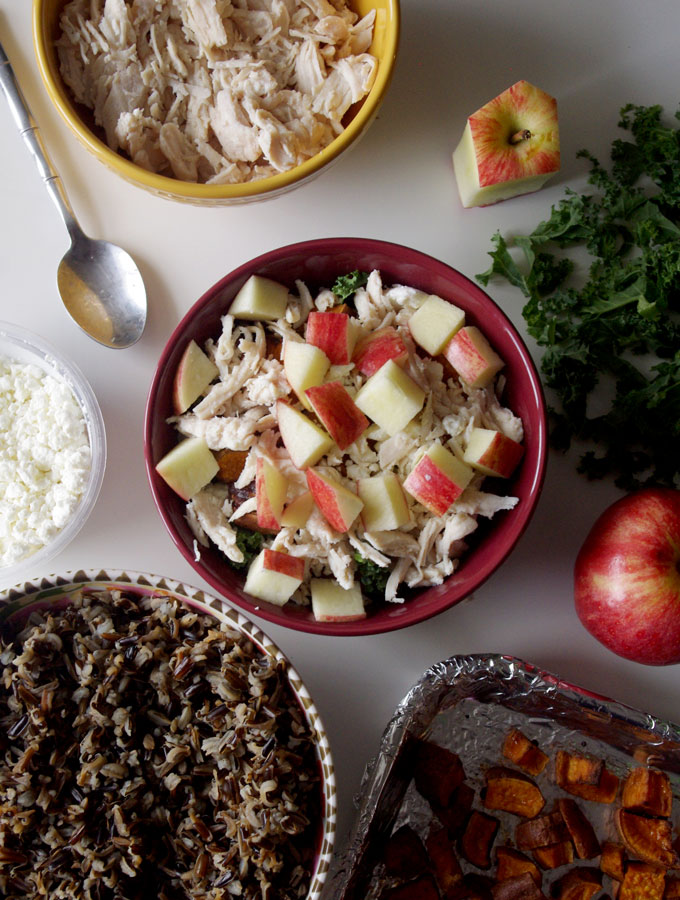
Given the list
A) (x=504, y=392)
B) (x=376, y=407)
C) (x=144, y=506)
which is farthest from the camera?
(x=144, y=506)

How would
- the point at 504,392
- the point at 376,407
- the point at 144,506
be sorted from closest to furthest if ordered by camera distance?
the point at 376,407 → the point at 504,392 → the point at 144,506

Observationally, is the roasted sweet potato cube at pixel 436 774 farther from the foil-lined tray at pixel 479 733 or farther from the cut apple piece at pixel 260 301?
the cut apple piece at pixel 260 301

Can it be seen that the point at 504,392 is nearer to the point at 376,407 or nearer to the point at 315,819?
the point at 376,407

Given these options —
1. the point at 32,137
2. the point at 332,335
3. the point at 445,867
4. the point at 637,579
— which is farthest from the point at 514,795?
the point at 32,137

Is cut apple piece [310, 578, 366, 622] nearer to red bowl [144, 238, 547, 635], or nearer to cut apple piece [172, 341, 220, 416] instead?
red bowl [144, 238, 547, 635]

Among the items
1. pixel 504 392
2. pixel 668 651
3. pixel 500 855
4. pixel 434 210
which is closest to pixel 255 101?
pixel 434 210

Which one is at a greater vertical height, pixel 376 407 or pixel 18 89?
pixel 18 89
